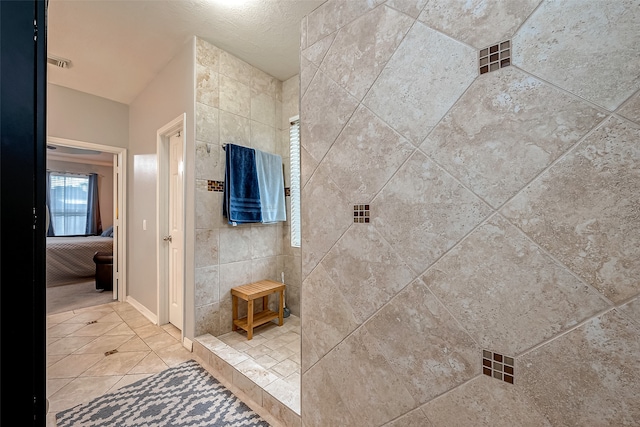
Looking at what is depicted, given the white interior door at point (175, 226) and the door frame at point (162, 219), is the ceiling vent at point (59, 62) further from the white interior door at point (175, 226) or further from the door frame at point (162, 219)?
the white interior door at point (175, 226)

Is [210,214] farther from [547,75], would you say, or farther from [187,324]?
[547,75]

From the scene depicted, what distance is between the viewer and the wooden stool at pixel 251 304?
7.88 ft

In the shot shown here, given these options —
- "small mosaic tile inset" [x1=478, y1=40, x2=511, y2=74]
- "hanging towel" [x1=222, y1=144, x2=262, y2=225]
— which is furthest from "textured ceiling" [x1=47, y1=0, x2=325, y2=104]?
"small mosaic tile inset" [x1=478, y1=40, x2=511, y2=74]

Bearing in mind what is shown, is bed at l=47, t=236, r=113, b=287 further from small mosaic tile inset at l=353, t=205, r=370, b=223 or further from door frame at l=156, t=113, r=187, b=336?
small mosaic tile inset at l=353, t=205, r=370, b=223

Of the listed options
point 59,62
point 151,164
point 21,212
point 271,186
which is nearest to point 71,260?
point 151,164

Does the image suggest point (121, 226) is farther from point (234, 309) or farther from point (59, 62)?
point (234, 309)

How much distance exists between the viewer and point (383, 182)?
1.08 metres

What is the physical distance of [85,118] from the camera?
322 cm

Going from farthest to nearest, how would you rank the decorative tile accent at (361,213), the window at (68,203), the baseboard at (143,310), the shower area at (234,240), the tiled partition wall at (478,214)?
the window at (68,203) < the baseboard at (143,310) < the shower area at (234,240) < the decorative tile accent at (361,213) < the tiled partition wall at (478,214)

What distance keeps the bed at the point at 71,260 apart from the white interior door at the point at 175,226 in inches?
124

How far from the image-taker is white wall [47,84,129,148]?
9.89ft

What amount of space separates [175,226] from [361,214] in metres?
2.31

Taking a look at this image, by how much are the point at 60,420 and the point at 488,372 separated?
226 cm

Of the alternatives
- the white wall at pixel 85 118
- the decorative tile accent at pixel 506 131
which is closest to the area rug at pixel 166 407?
the decorative tile accent at pixel 506 131
